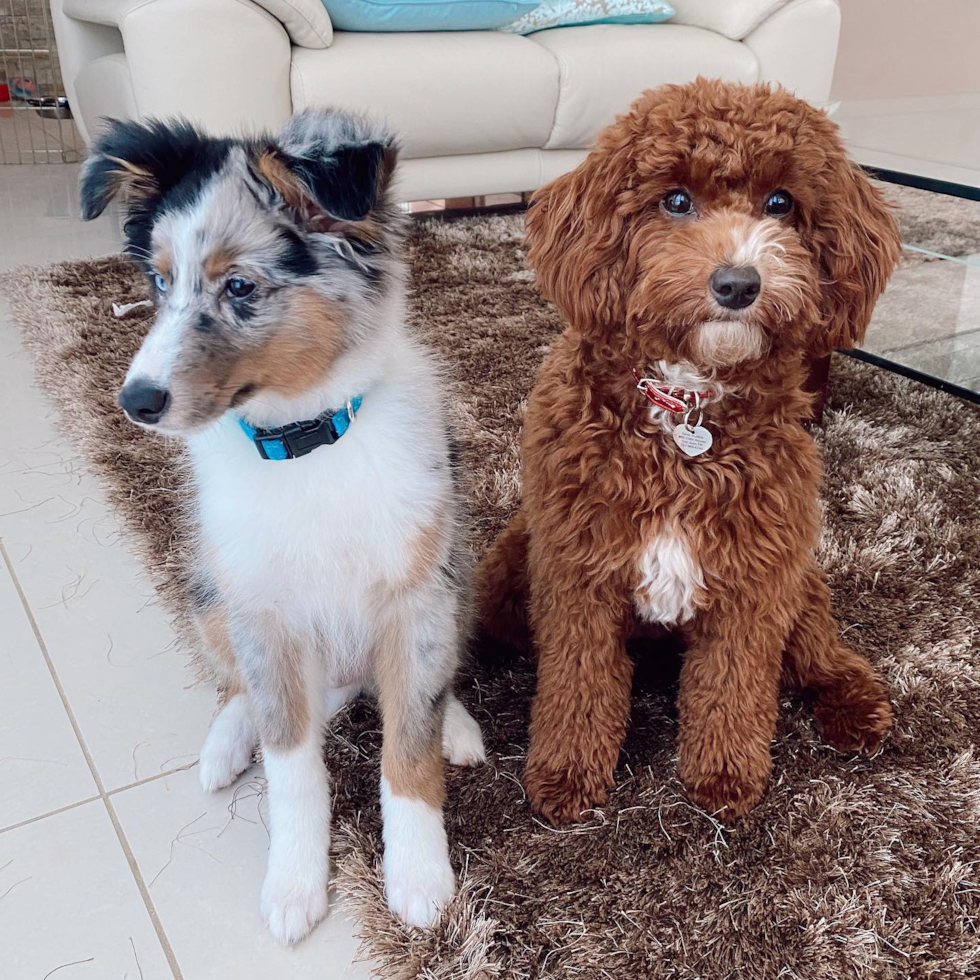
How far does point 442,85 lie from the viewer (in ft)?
10.7

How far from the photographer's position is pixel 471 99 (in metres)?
3.35

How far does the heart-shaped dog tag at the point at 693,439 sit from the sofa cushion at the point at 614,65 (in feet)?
9.11

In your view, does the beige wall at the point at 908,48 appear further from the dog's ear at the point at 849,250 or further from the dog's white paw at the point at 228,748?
the dog's white paw at the point at 228,748

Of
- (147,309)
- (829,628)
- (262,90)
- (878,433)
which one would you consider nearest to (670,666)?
(829,628)

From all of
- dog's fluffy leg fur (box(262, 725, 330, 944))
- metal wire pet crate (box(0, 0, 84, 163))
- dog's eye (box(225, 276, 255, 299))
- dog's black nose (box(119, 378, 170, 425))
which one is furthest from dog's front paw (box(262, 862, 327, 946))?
metal wire pet crate (box(0, 0, 84, 163))

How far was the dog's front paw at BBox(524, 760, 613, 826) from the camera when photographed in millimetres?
1313

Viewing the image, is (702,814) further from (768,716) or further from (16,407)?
(16,407)

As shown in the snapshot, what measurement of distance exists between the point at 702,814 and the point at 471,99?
2.81m

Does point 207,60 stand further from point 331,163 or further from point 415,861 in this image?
point 415,861

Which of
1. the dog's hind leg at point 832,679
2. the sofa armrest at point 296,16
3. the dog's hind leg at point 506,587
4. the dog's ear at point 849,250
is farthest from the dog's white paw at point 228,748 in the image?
the sofa armrest at point 296,16

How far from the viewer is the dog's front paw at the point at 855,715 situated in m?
1.41

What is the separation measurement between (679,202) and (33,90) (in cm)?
542

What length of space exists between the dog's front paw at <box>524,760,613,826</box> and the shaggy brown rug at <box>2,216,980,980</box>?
0.03 metres

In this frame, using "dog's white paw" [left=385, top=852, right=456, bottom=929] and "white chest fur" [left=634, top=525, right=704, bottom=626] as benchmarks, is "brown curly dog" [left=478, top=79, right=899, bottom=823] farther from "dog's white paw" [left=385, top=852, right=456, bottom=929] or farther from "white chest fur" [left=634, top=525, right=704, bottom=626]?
"dog's white paw" [left=385, top=852, right=456, bottom=929]
